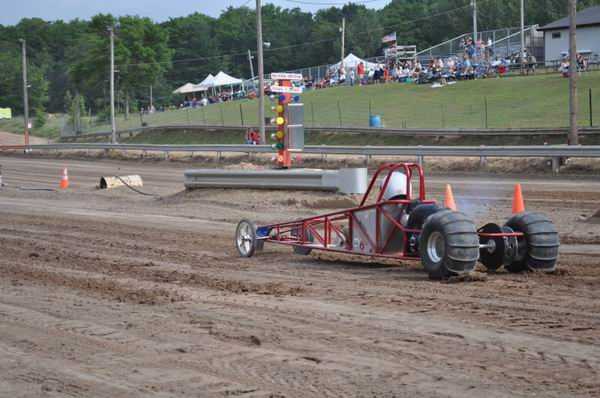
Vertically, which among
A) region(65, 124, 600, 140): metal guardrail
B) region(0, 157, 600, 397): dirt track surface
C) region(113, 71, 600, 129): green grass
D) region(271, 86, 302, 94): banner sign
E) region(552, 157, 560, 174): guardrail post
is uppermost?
region(113, 71, 600, 129): green grass

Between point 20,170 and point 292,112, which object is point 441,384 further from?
point 20,170

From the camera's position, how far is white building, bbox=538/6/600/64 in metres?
51.4

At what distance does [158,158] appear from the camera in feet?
145

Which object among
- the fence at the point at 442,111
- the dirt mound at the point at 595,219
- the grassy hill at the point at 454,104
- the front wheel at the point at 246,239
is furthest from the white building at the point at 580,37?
the front wheel at the point at 246,239

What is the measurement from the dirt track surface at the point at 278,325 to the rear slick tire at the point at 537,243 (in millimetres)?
270

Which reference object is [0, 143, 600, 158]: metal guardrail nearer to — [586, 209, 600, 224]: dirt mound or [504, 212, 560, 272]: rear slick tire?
[586, 209, 600, 224]: dirt mound

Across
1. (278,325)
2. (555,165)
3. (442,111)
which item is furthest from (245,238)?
(442,111)

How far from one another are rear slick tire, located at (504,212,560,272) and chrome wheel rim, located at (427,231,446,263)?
1025mm

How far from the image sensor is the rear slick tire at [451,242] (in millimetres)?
9539

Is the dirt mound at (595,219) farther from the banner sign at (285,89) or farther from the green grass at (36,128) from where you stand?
the green grass at (36,128)

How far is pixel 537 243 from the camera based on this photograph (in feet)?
33.0

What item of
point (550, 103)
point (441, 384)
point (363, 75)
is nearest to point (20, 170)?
point (550, 103)

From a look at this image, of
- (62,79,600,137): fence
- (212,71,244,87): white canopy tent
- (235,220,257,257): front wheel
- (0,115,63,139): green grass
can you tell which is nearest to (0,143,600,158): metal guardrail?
(62,79,600,137): fence

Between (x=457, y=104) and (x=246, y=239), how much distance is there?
1346 inches
